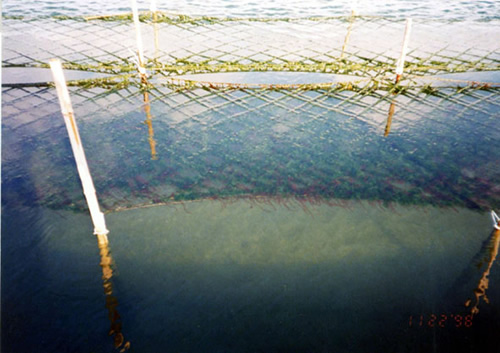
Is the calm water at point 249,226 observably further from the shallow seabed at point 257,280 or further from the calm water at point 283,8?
the calm water at point 283,8

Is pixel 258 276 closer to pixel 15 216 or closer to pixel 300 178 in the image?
pixel 300 178

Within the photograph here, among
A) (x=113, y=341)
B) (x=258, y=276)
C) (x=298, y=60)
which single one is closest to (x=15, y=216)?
(x=113, y=341)

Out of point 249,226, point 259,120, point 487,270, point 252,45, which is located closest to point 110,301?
point 249,226

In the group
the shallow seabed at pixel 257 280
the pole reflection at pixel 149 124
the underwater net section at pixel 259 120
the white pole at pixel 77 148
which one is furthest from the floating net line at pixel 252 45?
the white pole at pixel 77 148

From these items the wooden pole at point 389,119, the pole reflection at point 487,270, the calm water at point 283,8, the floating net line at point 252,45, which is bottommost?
the pole reflection at point 487,270

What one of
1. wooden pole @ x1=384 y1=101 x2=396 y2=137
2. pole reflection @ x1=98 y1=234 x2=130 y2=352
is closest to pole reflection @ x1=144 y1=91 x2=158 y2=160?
pole reflection @ x1=98 y1=234 x2=130 y2=352

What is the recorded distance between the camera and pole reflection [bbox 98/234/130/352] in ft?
12.7

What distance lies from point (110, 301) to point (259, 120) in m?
5.27

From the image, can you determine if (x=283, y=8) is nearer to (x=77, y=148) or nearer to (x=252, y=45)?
(x=252, y=45)

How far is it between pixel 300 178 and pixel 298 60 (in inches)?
Answer: 234
